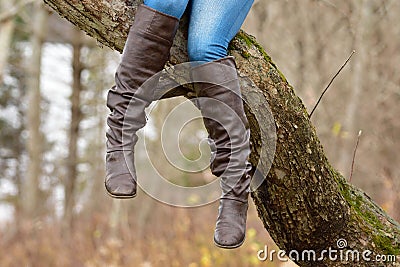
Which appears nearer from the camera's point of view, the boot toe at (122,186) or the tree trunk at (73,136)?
the boot toe at (122,186)

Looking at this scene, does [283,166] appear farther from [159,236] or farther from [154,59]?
[159,236]

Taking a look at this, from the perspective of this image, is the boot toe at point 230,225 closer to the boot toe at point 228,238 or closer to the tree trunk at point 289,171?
the boot toe at point 228,238

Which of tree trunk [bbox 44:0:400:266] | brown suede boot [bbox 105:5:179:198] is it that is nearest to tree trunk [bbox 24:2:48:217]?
tree trunk [bbox 44:0:400:266]

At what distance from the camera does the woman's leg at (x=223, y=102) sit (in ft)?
7.43

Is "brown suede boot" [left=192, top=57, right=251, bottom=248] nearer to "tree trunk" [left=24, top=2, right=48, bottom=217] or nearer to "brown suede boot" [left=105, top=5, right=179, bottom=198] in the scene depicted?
"brown suede boot" [left=105, top=5, right=179, bottom=198]

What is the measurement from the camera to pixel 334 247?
9.27 feet

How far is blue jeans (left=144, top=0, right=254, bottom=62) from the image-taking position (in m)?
2.22

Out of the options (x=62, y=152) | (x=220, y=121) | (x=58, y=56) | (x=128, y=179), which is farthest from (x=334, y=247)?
(x=62, y=152)

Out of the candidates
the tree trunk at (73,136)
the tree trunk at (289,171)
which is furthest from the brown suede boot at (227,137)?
the tree trunk at (73,136)

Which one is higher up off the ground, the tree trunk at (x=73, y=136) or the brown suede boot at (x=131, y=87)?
the brown suede boot at (x=131, y=87)

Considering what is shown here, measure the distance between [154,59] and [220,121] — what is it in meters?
0.34

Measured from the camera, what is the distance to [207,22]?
2260mm

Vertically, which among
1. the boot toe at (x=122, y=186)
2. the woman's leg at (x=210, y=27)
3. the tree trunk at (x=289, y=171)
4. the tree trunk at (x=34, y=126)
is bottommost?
the tree trunk at (x=34, y=126)

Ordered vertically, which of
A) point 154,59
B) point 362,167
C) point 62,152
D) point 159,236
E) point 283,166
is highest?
point 154,59
